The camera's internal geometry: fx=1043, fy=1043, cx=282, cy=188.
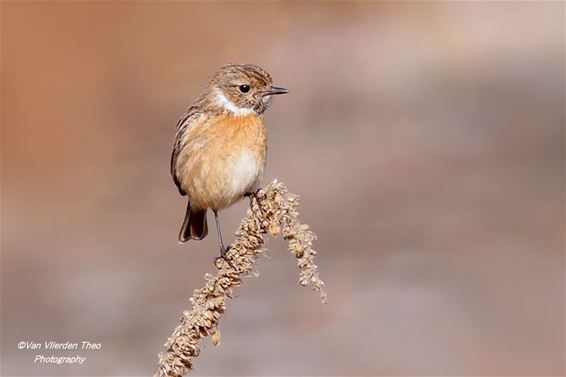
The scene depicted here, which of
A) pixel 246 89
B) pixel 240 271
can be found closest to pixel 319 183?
pixel 246 89

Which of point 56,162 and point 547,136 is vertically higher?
point 547,136

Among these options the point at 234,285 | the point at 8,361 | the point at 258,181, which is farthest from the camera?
the point at 8,361

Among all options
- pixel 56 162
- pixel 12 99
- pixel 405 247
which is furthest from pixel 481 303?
pixel 12 99

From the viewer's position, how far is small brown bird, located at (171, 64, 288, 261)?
5250 mm

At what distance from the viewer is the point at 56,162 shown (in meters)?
10.9

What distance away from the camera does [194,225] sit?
228 inches

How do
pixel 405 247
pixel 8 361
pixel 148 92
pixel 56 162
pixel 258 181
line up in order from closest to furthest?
pixel 258 181
pixel 8 361
pixel 405 247
pixel 56 162
pixel 148 92

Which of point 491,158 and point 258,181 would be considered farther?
point 491,158

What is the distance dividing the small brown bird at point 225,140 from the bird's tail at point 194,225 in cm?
6

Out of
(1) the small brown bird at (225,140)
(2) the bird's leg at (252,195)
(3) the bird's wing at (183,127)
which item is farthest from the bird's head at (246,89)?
(2) the bird's leg at (252,195)

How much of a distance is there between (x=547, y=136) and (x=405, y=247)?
3316mm

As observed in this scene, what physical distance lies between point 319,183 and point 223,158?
562cm

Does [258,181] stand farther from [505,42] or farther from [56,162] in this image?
[505,42]

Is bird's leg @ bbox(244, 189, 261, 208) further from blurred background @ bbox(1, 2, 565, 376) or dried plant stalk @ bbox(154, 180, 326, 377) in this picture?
blurred background @ bbox(1, 2, 565, 376)
